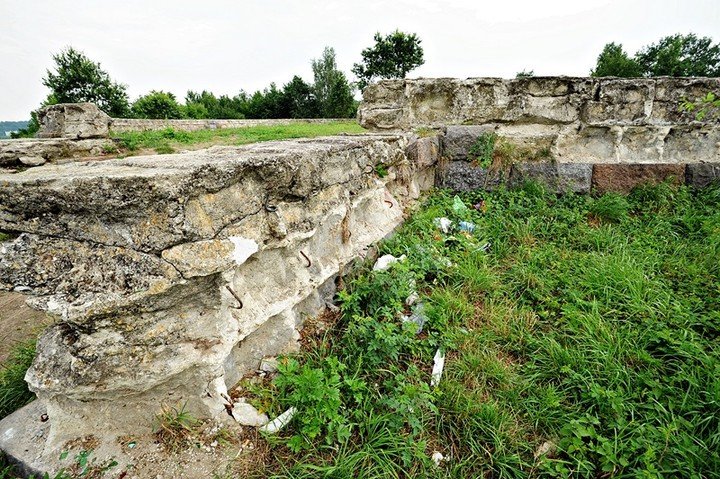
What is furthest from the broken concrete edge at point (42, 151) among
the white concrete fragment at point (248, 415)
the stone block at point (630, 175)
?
the stone block at point (630, 175)

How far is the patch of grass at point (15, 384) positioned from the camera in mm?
1776

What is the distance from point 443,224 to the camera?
3137 millimetres

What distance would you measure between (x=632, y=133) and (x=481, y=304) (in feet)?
10.2

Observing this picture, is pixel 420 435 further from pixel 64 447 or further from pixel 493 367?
pixel 64 447

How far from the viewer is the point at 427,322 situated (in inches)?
81.4

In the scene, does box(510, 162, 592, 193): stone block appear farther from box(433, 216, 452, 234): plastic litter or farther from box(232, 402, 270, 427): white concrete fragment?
box(232, 402, 270, 427): white concrete fragment

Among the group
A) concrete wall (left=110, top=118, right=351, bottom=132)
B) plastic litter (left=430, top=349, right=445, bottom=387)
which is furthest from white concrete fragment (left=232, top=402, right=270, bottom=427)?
concrete wall (left=110, top=118, right=351, bottom=132)

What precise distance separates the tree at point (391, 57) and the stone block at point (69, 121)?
28227mm

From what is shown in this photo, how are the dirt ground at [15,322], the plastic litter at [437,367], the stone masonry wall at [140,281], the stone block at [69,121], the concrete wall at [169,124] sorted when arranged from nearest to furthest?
the stone masonry wall at [140,281], the plastic litter at [437,367], the dirt ground at [15,322], the stone block at [69,121], the concrete wall at [169,124]

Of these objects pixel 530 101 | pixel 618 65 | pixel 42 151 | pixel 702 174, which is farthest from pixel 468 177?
pixel 618 65

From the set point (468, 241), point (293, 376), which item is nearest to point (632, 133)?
point (468, 241)

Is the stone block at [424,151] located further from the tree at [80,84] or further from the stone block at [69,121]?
the tree at [80,84]

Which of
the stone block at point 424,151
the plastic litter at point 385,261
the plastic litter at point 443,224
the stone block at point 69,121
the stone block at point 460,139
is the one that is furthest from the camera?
the stone block at point 69,121

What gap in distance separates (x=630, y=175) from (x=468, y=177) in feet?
5.54
